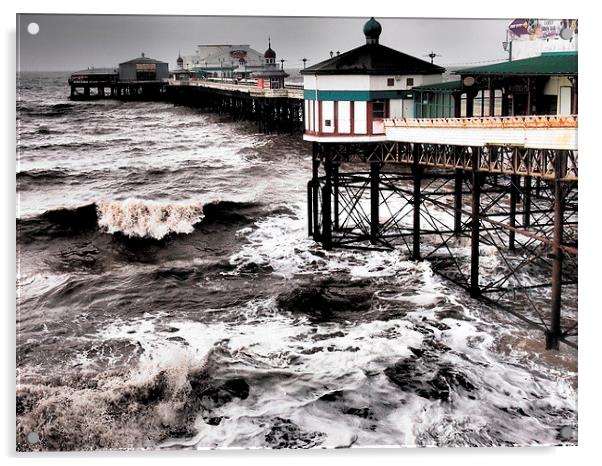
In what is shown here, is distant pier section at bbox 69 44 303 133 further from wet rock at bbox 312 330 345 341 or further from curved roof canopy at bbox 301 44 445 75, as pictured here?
wet rock at bbox 312 330 345 341

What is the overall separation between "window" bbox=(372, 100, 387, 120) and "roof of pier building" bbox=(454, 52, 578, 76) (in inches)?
97.8

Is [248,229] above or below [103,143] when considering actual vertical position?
below

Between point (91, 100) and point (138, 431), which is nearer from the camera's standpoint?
point (138, 431)

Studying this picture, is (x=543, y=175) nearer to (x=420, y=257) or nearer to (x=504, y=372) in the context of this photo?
(x=504, y=372)

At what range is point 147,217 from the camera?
19.8 m

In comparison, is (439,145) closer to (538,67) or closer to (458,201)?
(458,201)

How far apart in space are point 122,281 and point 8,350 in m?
4.15

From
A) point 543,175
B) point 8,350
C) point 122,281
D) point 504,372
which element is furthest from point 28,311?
point 543,175

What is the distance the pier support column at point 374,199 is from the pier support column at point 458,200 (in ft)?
6.12

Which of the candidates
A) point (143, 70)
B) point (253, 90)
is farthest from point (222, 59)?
point (253, 90)

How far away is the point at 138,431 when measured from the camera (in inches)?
527

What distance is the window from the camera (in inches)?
751

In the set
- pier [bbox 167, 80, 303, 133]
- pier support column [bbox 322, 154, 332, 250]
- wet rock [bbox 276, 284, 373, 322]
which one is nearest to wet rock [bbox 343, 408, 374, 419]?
wet rock [bbox 276, 284, 373, 322]

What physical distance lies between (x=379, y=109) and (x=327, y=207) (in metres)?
2.68
